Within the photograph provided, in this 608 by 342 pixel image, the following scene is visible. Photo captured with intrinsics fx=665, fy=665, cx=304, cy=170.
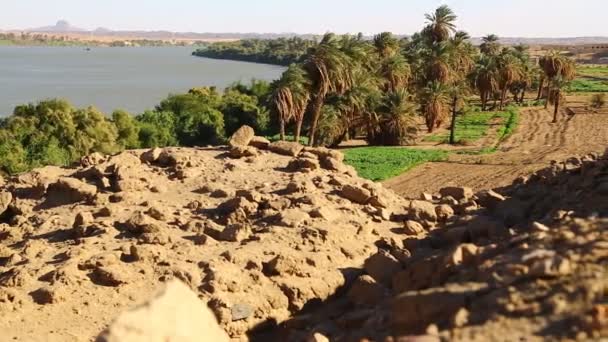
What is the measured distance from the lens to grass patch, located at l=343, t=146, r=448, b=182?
84.5ft

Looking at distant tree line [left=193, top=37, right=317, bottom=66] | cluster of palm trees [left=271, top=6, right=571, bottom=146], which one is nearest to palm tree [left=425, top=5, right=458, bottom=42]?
cluster of palm trees [left=271, top=6, right=571, bottom=146]

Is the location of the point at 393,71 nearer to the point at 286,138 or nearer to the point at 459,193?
the point at 286,138

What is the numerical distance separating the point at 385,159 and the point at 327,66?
477 cm

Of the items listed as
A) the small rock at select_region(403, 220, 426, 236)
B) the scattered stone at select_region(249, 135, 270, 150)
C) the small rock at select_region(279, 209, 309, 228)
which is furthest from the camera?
the scattered stone at select_region(249, 135, 270, 150)

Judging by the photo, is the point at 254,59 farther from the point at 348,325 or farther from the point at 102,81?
the point at 348,325

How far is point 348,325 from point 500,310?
2.31 metres

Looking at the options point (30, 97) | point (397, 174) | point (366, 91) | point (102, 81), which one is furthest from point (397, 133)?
point (102, 81)

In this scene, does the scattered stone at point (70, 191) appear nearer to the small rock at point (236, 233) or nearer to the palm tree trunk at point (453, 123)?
the small rock at point (236, 233)

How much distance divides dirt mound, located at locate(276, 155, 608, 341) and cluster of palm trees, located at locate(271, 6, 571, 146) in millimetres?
19187

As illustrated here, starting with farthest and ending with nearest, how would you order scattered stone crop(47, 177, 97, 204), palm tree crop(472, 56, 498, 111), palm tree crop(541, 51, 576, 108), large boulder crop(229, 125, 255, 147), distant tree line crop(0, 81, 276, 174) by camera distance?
palm tree crop(472, 56, 498, 111) < palm tree crop(541, 51, 576, 108) < distant tree line crop(0, 81, 276, 174) < large boulder crop(229, 125, 255, 147) < scattered stone crop(47, 177, 97, 204)

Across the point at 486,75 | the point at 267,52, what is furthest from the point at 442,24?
the point at 267,52

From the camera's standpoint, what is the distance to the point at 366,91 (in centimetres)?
3300

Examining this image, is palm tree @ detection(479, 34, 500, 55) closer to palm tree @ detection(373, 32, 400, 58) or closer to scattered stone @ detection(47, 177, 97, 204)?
palm tree @ detection(373, 32, 400, 58)

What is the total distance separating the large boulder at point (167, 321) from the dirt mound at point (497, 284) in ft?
4.35
